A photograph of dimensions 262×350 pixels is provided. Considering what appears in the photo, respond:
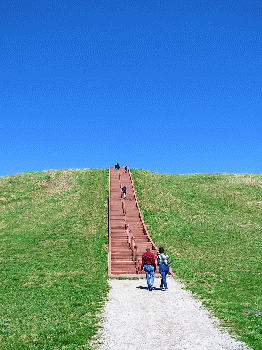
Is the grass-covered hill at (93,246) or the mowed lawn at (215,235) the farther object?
the mowed lawn at (215,235)

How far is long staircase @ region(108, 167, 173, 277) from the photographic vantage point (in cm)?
2369

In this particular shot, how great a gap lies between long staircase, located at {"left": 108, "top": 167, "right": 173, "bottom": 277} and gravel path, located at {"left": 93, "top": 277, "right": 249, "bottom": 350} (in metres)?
5.43

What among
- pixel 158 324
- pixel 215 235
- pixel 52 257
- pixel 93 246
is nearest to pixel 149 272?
pixel 158 324

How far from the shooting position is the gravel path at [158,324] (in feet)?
35.0

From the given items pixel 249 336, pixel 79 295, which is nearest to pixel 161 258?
pixel 79 295

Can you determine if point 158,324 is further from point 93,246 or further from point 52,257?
point 93,246

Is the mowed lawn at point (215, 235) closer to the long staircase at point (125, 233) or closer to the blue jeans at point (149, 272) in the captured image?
the long staircase at point (125, 233)

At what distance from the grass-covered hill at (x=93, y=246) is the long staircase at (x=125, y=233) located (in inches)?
41.5

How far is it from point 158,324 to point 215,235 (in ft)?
72.1

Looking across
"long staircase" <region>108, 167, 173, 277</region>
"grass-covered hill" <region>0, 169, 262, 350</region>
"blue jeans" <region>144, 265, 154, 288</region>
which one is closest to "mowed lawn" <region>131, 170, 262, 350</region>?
"grass-covered hill" <region>0, 169, 262, 350</region>

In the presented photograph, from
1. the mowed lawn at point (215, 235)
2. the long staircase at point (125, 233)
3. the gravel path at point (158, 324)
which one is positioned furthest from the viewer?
the long staircase at point (125, 233)

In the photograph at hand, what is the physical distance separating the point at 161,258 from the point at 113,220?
691 inches

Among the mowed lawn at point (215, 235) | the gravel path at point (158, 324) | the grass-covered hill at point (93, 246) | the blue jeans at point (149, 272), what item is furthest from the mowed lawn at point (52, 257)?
the mowed lawn at point (215, 235)

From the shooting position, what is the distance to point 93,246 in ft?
95.1
